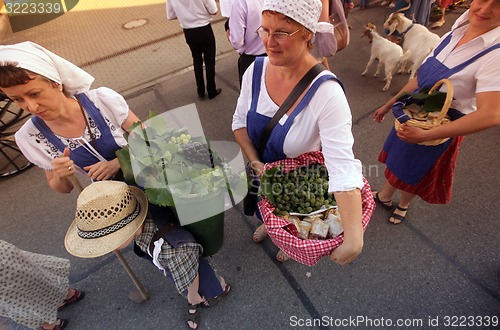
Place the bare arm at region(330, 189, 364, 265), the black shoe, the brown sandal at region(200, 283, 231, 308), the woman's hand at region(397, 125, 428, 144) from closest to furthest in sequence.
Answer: the bare arm at region(330, 189, 364, 265) → the woman's hand at region(397, 125, 428, 144) → the brown sandal at region(200, 283, 231, 308) → the black shoe

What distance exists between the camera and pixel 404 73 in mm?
5137

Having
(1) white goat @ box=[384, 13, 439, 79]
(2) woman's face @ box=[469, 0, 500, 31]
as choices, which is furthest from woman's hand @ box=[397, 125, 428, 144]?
(1) white goat @ box=[384, 13, 439, 79]

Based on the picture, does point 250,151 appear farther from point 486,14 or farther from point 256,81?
point 486,14

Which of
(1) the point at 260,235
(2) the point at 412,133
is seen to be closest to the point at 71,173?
(1) the point at 260,235

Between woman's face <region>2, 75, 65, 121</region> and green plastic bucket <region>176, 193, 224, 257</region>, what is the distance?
93 centimetres

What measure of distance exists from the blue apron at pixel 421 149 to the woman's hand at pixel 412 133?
0.28 metres

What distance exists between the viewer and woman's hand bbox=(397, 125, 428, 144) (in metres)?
2.03

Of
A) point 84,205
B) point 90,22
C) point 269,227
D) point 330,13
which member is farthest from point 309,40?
point 90,22

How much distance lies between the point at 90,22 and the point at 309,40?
823 centimetres

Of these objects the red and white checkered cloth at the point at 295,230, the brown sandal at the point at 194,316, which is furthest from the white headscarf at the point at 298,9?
the brown sandal at the point at 194,316

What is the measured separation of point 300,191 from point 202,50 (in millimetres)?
3456

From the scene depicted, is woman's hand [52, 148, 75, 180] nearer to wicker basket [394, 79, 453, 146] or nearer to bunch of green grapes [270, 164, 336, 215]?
bunch of green grapes [270, 164, 336, 215]

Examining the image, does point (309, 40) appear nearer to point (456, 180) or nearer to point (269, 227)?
point (269, 227)

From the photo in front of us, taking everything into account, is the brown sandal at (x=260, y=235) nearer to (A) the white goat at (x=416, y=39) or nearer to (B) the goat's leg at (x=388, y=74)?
(B) the goat's leg at (x=388, y=74)
